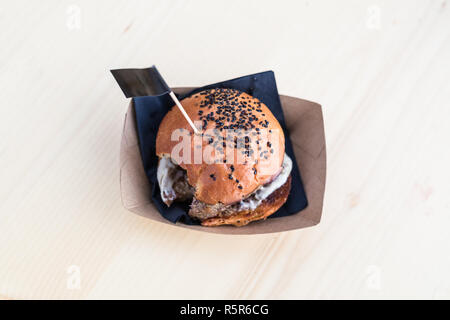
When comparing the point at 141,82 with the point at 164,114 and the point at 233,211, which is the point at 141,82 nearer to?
the point at 164,114

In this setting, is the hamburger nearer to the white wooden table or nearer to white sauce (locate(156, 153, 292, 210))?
white sauce (locate(156, 153, 292, 210))

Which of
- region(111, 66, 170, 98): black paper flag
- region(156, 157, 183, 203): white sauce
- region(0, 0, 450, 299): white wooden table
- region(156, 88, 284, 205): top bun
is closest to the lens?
region(111, 66, 170, 98): black paper flag

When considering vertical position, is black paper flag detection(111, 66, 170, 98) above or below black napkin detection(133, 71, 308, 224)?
above

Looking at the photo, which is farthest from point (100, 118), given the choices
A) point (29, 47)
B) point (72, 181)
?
point (29, 47)

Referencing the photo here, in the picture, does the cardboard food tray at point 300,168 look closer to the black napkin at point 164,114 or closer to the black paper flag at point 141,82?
the black napkin at point 164,114

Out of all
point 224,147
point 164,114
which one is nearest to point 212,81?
point 164,114

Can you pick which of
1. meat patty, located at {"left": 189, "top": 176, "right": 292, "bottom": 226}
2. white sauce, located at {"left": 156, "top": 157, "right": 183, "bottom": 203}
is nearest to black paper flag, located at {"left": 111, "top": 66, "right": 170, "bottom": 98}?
white sauce, located at {"left": 156, "top": 157, "right": 183, "bottom": 203}
